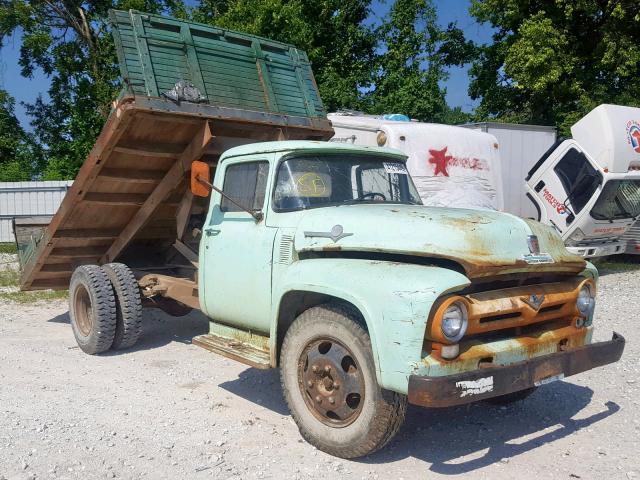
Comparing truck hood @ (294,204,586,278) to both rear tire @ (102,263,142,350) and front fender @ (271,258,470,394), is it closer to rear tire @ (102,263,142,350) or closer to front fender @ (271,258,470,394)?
front fender @ (271,258,470,394)

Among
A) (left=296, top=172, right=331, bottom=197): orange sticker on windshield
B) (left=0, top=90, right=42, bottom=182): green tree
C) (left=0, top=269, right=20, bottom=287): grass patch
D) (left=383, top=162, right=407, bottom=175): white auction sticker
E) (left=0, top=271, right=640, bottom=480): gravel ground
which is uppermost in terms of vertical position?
(left=0, top=90, right=42, bottom=182): green tree

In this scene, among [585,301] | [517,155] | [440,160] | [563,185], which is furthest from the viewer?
[517,155]

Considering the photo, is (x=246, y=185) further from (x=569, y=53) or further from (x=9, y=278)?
(x=569, y=53)

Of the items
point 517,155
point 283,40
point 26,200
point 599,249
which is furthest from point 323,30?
point 599,249

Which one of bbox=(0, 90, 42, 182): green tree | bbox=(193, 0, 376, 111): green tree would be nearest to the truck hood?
bbox=(193, 0, 376, 111): green tree

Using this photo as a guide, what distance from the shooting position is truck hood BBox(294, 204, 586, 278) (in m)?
3.72

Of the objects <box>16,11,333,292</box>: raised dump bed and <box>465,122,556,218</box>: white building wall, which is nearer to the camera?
<box>16,11,333,292</box>: raised dump bed

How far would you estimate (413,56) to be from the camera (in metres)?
21.3

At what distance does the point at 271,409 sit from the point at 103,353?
2716mm

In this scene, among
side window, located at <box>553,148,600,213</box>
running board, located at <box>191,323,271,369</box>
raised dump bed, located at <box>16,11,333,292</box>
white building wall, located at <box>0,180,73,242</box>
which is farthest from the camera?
white building wall, located at <box>0,180,73,242</box>

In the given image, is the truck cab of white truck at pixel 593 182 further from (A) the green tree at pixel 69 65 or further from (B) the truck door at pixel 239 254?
(A) the green tree at pixel 69 65

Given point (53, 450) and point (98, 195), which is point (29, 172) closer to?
point (98, 195)

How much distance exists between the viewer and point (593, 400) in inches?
208

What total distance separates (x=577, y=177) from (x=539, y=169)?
2.50 feet
